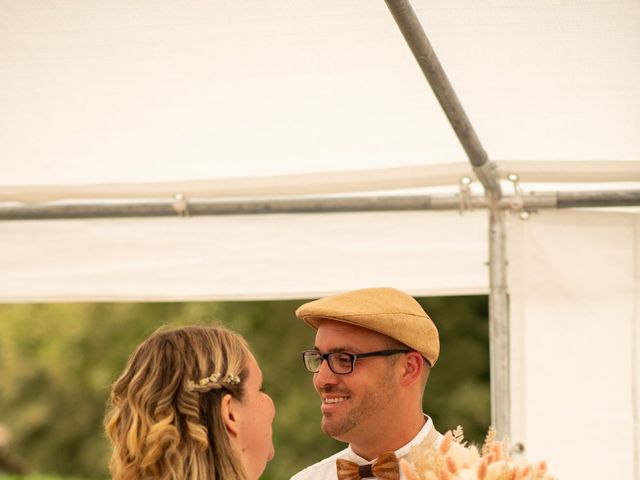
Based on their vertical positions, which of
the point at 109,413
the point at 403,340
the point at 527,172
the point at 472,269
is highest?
the point at 527,172

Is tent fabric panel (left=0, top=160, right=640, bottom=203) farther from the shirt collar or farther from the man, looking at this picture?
the shirt collar

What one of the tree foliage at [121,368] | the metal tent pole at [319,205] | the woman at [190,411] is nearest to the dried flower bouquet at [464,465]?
the woman at [190,411]

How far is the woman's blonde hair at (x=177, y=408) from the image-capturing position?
232 cm

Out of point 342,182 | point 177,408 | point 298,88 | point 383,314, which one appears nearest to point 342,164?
point 342,182

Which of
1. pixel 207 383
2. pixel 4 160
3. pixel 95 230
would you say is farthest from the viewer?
pixel 95 230

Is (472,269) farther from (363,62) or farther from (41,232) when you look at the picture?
(41,232)

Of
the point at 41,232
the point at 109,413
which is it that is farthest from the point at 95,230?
the point at 109,413

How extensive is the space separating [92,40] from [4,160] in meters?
1.03

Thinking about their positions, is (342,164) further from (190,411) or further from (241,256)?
(190,411)

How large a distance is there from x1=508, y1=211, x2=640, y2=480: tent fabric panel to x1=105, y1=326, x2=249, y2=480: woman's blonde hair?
1.76 metres

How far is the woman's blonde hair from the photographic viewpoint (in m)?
2.32

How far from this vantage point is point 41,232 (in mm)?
4477

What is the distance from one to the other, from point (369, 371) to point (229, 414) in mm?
870

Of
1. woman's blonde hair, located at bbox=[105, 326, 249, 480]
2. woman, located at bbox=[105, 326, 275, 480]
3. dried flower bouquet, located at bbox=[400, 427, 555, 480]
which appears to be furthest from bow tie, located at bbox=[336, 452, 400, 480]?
woman's blonde hair, located at bbox=[105, 326, 249, 480]
